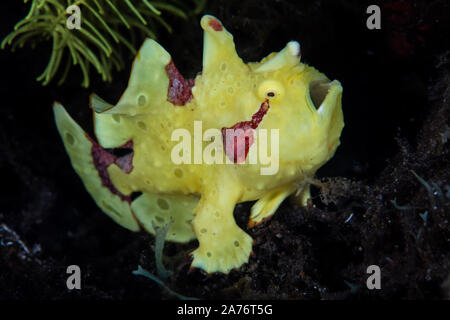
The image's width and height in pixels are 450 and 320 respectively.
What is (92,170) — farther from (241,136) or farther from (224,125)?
(241,136)

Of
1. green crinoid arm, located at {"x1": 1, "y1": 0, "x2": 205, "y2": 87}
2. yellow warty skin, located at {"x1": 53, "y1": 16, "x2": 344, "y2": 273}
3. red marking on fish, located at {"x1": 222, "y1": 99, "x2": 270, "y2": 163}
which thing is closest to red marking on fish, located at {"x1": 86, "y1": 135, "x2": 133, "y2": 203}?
yellow warty skin, located at {"x1": 53, "y1": 16, "x2": 344, "y2": 273}

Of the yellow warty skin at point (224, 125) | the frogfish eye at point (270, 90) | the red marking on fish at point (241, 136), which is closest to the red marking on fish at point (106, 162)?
the yellow warty skin at point (224, 125)

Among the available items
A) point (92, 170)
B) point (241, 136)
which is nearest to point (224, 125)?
point (241, 136)

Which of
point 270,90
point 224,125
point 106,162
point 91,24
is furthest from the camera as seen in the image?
point 106,162

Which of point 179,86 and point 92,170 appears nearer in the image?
point 179,86

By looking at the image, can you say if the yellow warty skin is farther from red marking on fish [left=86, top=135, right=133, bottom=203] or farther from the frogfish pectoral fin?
the frogfish pectoral fin

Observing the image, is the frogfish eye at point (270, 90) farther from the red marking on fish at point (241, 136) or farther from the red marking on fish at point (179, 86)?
the red marking on fish at point (179, 86)

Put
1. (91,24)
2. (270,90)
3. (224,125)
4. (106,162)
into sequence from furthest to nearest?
(106,162), (91,24), (224,125), (270,90)
